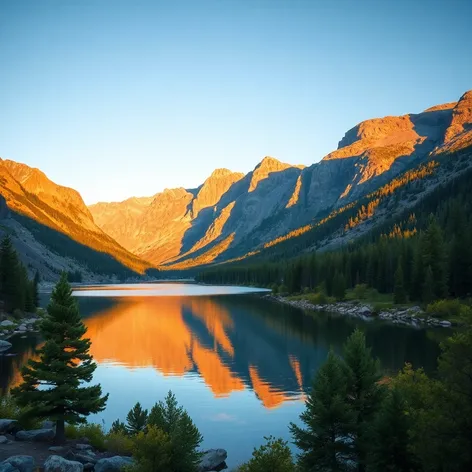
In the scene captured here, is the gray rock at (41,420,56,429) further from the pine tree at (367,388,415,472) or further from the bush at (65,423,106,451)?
the pine tree at (367,388,415,472)

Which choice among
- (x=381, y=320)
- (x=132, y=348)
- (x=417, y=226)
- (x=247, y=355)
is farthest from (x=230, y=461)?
(x=417, y=226)

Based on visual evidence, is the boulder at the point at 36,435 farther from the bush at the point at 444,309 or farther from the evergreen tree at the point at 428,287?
the evergreen tree at the point at 428,287

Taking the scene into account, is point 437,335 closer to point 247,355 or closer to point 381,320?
point 381,320

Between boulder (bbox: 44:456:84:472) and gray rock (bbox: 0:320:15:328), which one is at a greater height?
boulder (bbox: 44:456:84:472)

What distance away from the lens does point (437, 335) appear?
241 feet

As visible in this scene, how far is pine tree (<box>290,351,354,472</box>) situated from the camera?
2319 centimetres

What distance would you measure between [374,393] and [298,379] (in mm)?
28726

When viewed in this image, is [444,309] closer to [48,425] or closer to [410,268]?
[410,268]

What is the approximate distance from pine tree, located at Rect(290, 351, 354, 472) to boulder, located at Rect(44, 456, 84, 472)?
36.9 feet

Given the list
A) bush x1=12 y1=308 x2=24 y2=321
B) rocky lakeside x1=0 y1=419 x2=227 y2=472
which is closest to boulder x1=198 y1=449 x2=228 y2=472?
rocky lakeside x1=0 y1=419 x2=227 y2=472

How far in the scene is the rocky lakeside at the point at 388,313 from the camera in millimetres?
88500

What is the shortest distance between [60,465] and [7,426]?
26.4 ft

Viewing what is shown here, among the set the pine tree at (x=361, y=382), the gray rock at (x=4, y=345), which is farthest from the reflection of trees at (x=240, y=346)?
the pine tree at (x=361, y=382)

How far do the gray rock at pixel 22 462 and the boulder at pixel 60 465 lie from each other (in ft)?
2.32
